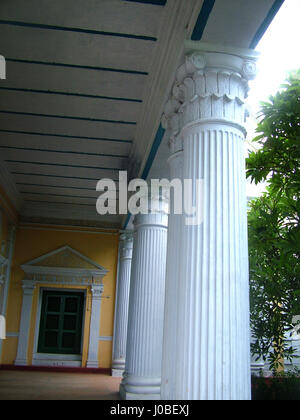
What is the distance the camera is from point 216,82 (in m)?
3.33

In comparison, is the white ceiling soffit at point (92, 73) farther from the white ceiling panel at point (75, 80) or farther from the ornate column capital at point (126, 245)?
the ornate column capital at point (126, 245)

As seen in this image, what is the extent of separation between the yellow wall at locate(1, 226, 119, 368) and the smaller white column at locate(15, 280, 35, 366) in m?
0.10

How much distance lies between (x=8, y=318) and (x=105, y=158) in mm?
5302

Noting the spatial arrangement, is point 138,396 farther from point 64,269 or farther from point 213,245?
point 64,269

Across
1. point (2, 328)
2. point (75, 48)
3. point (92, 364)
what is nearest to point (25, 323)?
point (2, 328)

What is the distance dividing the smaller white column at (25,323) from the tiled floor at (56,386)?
0.48 m

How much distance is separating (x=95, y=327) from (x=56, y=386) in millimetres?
2786

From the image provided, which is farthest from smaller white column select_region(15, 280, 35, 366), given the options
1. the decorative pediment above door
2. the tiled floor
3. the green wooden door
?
the tiled floor

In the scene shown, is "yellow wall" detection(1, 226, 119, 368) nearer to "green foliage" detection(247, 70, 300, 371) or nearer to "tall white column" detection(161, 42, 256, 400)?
"green foliage" detection(247, 70, 300, 371)

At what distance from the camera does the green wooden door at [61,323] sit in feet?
34.8

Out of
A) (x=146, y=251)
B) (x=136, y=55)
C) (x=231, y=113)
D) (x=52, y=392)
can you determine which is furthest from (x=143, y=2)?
(x=52, y=392)

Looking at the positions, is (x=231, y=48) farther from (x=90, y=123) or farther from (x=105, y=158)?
(x=105, y=158)

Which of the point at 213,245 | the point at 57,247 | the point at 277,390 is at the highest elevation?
the point at 57,247

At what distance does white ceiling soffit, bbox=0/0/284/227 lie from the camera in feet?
12.6
